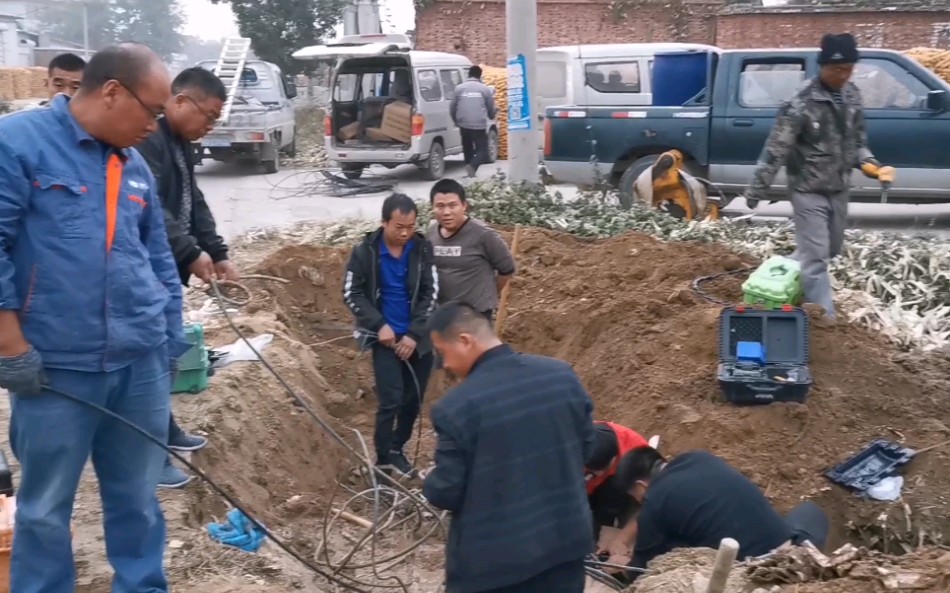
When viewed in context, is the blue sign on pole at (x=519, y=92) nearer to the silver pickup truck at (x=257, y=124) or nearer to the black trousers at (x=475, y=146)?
the black trousers at (x=475, y=146)

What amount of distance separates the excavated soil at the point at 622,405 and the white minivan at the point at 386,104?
30.3 feet

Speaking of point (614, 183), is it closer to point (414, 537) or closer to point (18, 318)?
point (414, 537)

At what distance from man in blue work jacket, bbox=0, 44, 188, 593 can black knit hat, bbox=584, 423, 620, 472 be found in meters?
2.17

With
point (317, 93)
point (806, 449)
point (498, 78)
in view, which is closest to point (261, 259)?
point (806, 449)

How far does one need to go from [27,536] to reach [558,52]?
1418 centimetres

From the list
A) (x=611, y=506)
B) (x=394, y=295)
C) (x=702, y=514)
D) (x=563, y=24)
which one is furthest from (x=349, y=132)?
(x=702, y=514)

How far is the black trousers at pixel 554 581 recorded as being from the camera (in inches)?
138

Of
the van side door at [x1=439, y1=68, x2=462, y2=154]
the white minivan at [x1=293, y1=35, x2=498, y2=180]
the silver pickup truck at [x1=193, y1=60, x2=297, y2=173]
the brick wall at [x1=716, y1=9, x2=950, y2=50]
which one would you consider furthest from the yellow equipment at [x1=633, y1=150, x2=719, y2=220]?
the brick wall at [x1=716, y1=9, x2=950, y2=50]

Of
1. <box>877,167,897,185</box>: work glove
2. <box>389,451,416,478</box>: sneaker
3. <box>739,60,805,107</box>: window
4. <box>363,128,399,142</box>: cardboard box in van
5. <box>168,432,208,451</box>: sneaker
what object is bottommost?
<box>389,451,416,478</box>: sneaker

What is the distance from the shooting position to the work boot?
5.12 meters

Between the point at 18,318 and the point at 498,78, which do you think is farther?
the point at 498,78

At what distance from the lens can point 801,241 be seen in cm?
718

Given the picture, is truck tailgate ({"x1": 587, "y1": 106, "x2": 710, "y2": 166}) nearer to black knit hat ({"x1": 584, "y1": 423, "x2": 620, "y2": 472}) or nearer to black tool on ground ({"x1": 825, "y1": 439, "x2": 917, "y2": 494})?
black tool on ground ({"x1": 825, "y1": 439, "x2": 917, "y2": 494})

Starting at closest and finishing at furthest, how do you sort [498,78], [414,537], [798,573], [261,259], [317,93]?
[798,573]
[414,537]
[261,259]
[498,78]
[317,93]
